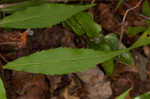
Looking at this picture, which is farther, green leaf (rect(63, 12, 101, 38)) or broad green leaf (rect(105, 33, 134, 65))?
broad green leaf (rect(105, 33, 134, 65))

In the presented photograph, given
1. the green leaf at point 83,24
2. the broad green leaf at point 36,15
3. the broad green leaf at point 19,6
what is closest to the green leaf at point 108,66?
the green leaf at point 83,24

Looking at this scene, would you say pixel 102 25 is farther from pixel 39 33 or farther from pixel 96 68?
pixel 39 33

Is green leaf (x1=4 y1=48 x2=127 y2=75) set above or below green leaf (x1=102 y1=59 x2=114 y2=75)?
above

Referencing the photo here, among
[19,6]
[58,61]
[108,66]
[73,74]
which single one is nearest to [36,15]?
[19,6]

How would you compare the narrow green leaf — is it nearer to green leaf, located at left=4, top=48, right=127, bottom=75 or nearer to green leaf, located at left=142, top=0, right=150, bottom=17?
green leaf, located at left=4, top=48, right=127, bottom=75

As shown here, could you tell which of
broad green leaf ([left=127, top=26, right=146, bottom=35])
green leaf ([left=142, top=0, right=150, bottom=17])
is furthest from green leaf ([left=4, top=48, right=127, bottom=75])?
green leaf ([left=142, top=0, right=150, bottom=17])

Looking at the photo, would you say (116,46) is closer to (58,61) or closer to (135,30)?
(135,30)
